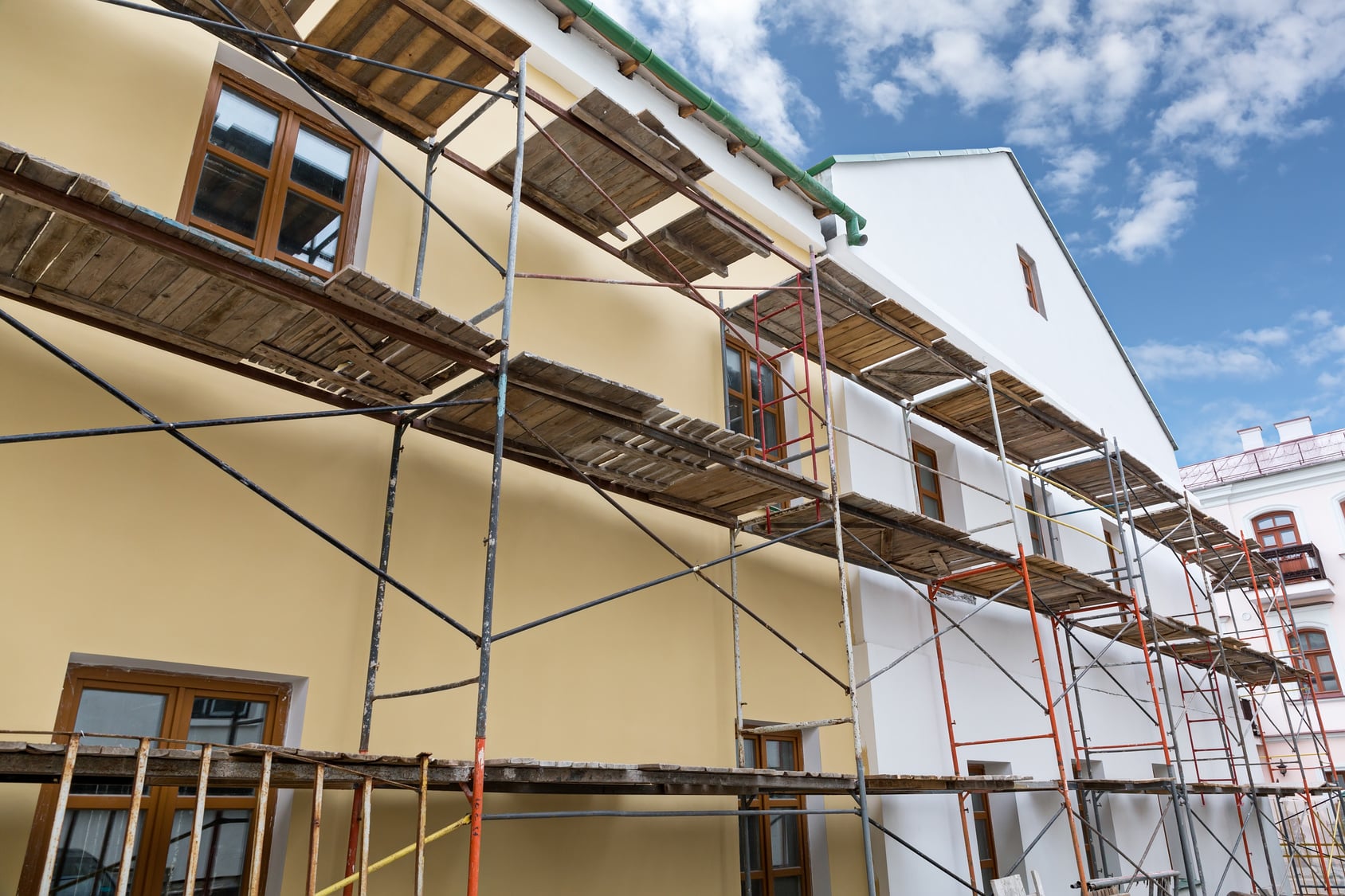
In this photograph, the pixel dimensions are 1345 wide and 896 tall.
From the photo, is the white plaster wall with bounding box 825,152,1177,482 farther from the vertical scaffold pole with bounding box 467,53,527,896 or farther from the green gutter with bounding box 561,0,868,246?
the vertical scaffold pole with bounding box 467,53,527,896

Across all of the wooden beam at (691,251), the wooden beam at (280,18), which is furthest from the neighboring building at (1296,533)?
the wooden beam at (280,18)

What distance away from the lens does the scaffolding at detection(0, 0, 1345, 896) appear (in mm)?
3363

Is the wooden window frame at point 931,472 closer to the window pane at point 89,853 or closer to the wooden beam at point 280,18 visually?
the wooden beam at point 280,18

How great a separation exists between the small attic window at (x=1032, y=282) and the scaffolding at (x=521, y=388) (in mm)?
3018

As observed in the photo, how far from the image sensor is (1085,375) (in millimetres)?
13367

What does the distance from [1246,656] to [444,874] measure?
12963 millimetres

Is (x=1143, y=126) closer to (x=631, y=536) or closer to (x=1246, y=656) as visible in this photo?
(x=1246, y=656)

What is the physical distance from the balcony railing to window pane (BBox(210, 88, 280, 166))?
2232 cm

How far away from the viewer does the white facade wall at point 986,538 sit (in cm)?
765

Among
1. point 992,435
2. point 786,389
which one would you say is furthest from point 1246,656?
point 786,389

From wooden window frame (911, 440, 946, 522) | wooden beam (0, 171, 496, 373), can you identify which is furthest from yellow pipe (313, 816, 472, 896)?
wooden window frame (911, 440, 946, 522)

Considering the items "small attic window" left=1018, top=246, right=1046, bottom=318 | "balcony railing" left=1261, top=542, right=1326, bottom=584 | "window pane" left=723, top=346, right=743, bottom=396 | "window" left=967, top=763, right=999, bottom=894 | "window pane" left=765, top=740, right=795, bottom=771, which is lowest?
"window" left=967, top=763, right=999, bottom=894

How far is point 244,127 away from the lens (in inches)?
197

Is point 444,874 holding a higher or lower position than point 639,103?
lower
